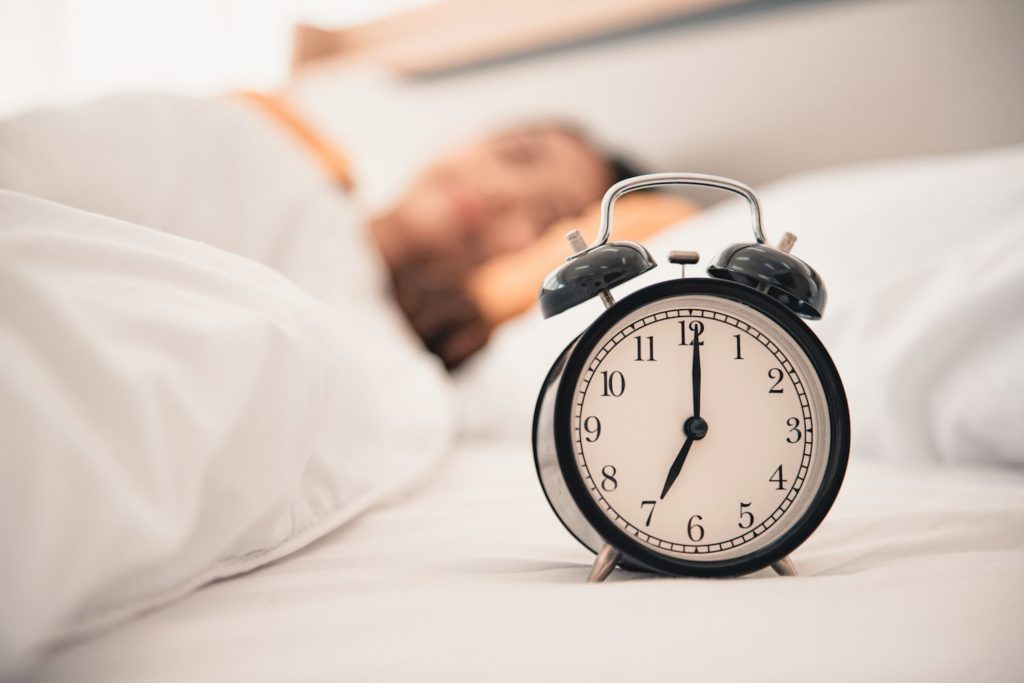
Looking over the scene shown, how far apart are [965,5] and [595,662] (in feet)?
5.13

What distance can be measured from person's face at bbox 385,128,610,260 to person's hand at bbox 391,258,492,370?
17cm

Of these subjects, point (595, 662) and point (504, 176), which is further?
point (504, 176)

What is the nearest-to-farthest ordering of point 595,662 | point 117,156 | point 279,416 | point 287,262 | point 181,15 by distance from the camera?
point 595,662 → point 279,416 → point 117,156 → point 287,262 → point 181,15

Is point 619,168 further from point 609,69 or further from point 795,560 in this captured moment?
point 795,560

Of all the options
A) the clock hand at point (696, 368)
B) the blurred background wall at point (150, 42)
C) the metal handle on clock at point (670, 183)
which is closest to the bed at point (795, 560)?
the clock hand at point (696, 368)

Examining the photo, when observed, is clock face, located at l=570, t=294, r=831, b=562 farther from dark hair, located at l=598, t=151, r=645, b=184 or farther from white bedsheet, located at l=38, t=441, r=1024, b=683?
dark hair, located at l=598, t=151, r=645, b=184

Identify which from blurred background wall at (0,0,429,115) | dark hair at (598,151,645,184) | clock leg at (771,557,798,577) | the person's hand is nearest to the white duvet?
clock leg at (771,557,798,577)

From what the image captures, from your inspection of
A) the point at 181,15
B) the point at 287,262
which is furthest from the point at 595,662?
the point at 181,15

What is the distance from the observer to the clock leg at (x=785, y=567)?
501mm

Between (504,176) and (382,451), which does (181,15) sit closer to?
(504,176)

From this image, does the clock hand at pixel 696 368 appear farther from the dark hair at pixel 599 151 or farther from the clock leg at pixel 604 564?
the dark hair at pixel 599 151

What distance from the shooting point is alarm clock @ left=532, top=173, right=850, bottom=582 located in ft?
1.65

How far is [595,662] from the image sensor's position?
358 millimetres

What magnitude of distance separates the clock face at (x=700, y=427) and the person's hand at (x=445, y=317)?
0.74 meters
